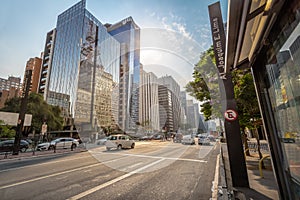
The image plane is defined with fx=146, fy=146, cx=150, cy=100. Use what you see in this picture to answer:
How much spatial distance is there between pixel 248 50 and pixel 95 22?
232 inches

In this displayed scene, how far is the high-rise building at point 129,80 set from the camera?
4289 millimetres

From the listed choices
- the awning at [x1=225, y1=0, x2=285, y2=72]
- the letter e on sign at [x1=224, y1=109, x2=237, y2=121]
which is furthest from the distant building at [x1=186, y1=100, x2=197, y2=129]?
the awning at [x1=225, y1=0, x2=285, y2=72]

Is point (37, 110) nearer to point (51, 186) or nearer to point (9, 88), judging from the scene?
point (51, 186)

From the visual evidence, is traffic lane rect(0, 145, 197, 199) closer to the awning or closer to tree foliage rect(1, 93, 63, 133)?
the awning

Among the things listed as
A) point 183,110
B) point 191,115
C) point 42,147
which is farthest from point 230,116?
point 42,147

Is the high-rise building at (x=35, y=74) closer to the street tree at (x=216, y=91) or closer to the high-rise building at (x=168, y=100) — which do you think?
the high-rise building at (x=168, y=100)

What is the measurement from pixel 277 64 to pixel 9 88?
53.7 m

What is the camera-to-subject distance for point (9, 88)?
127 feet

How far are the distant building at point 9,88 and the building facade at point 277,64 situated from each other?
4434 centimetres

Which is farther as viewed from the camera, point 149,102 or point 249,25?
point 149,102

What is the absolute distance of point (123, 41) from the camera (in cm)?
470

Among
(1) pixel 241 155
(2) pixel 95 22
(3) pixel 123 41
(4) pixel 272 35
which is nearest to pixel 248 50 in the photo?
(4) pixel 272 35

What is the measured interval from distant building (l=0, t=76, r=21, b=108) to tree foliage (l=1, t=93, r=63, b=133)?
18.0 meters

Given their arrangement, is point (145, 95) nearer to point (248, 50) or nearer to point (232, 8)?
point (248, 50)
